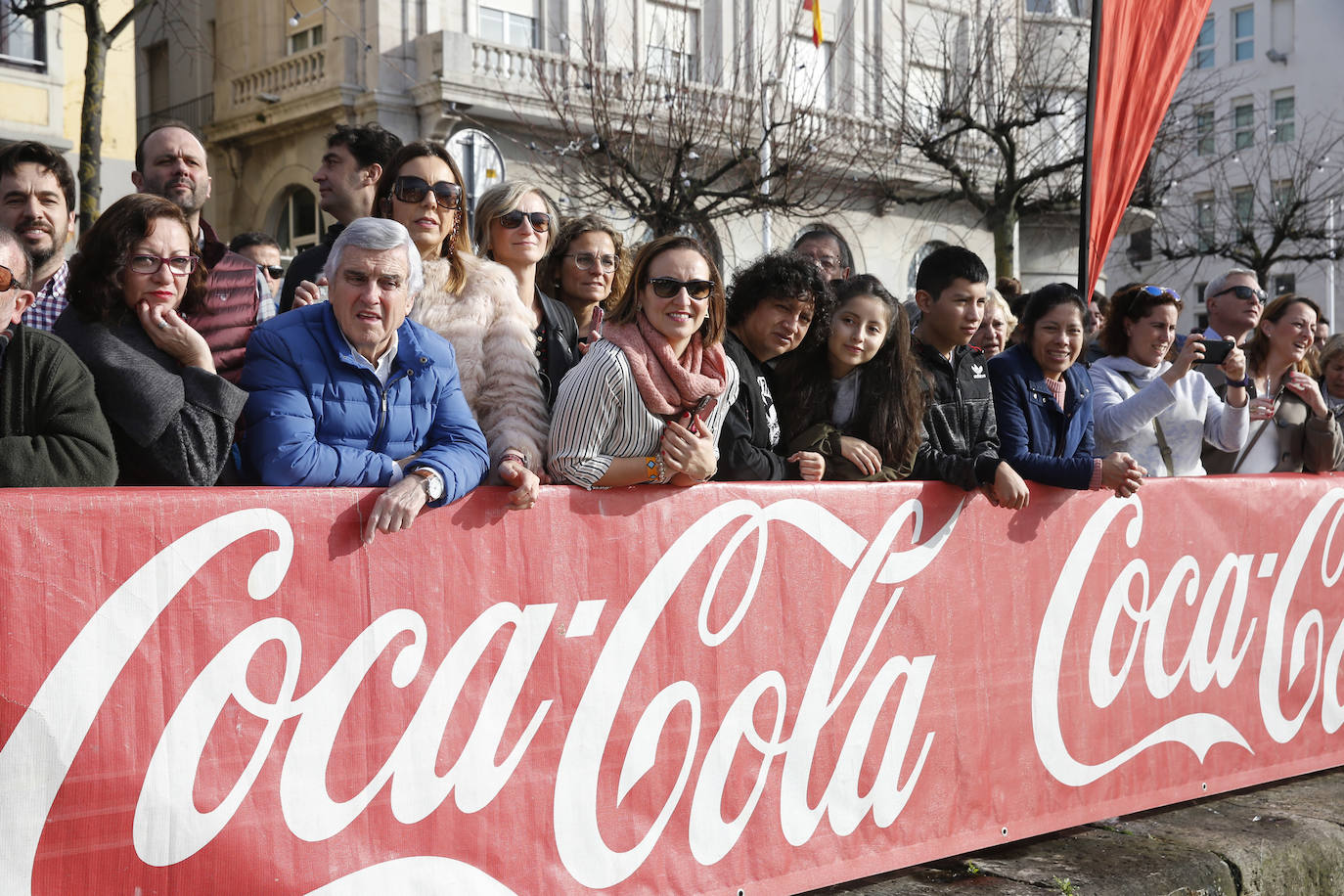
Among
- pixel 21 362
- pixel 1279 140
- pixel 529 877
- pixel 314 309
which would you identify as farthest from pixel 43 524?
pixel 1279 140

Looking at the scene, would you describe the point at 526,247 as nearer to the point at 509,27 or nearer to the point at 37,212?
the point at 37,212

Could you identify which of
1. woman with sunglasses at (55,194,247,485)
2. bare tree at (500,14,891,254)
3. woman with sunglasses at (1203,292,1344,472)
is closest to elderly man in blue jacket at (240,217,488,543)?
woman with sunglasses at (55,194,247,485)

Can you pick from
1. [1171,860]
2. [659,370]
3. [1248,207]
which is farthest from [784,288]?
[1248,207]

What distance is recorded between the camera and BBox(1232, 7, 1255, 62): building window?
4388 centimetres

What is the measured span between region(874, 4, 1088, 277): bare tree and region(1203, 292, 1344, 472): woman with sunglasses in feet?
45.0

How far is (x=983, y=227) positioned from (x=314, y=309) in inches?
974

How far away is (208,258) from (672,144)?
13.3 meters

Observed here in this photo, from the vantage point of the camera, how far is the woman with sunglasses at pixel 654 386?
11.8ft

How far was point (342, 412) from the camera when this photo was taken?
335cm

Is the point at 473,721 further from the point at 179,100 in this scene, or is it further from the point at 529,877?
the point at 179,100

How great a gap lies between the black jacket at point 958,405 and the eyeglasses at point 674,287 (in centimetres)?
105

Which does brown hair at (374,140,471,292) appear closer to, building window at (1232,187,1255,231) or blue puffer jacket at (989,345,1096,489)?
blue puffer jacket at (989,345,1096,489)

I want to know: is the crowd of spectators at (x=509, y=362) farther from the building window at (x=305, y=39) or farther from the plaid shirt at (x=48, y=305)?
the building window at (x=305, y=39)

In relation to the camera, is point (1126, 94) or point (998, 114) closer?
point (1126, 94)
